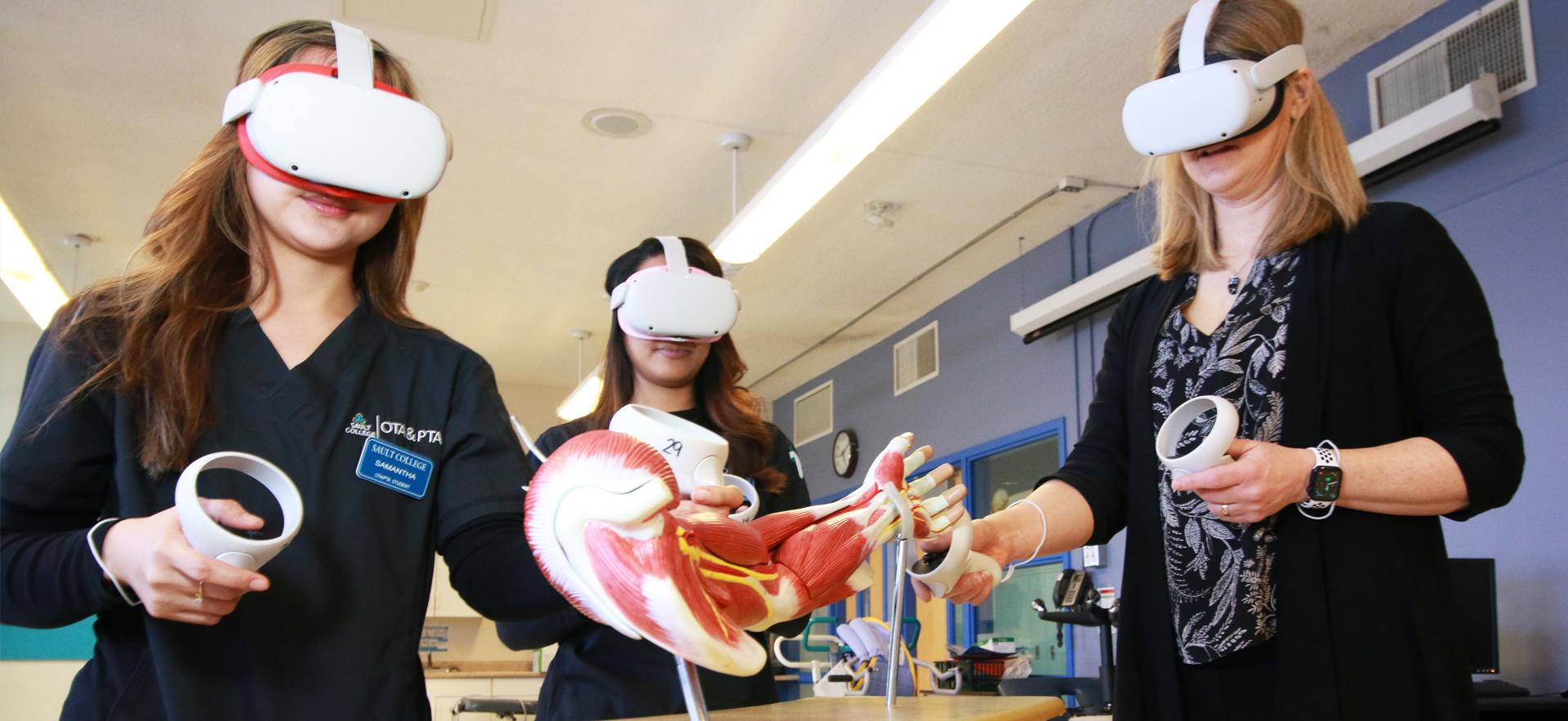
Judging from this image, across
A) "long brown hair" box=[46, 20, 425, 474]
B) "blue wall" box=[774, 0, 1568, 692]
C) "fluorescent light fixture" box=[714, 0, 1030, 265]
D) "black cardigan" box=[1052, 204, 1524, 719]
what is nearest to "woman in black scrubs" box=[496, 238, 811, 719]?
"long brown hair" box=[46, 20, 425, 474]

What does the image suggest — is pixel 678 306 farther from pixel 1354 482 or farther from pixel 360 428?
pixel 1354 482

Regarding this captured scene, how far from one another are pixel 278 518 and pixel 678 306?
87 centimetres

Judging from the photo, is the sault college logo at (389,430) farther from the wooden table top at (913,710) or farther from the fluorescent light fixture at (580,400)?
the fluorescent light fixture at (580,400)

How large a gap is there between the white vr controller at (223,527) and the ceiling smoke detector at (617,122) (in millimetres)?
4298

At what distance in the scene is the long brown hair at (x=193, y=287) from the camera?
0.99 metres

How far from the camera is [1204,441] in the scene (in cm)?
111

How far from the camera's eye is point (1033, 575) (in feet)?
21.4

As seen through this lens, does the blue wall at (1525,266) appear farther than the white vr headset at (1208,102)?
Yes

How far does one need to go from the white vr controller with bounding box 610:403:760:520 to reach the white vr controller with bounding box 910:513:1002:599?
33 cm

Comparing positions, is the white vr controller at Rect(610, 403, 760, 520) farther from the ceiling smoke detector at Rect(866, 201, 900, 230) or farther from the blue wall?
the ceiling smoke detector at Rect(866, 201, 900, 230)

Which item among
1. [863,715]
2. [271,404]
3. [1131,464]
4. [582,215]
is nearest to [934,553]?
[863,715]

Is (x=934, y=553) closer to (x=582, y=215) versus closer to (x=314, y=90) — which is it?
(x=314, y=90)

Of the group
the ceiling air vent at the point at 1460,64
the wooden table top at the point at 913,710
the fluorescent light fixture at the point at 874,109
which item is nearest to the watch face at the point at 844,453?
the fluorescent light fixture at the point at 874,109

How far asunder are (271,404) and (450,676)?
7255 millimetres
